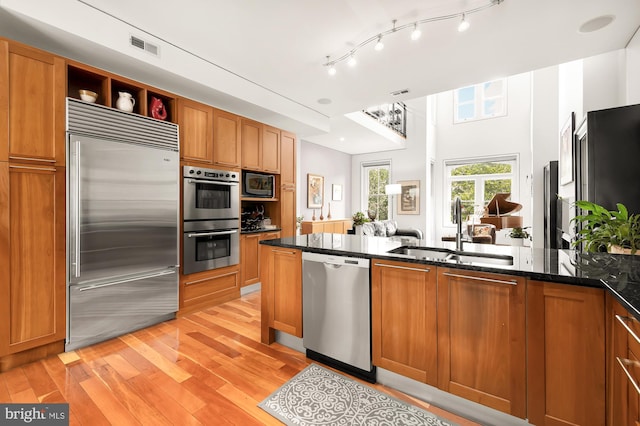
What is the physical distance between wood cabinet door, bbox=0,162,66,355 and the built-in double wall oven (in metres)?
1.08

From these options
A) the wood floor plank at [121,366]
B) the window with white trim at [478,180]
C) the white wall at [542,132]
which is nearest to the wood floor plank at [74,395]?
the wood floor plank at [121,366]

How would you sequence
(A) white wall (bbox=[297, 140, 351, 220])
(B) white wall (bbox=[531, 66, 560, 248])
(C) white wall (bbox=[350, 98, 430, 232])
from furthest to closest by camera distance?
(C) white wall (bbox=[350, 98, 430, 232]) → (A) white wall (bbox=[297, 140, 351, 220]) → (B) white wall (bbox=[531, 66, 560, 248])

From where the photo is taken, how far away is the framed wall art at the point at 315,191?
666 centimetres

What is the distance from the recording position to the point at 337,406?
5.68 ft

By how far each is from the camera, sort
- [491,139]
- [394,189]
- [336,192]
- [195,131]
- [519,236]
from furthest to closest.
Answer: [336,192] → [491,139] → [394,189] → [519,236] → [195,131]

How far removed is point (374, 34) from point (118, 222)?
9.57 ft

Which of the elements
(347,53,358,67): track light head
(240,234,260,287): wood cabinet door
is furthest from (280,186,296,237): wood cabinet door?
(347,53,358,67): track light head

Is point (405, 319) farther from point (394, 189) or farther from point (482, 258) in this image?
point (394, 189)

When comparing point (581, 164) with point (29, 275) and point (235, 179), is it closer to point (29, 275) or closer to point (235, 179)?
point (235, 179)

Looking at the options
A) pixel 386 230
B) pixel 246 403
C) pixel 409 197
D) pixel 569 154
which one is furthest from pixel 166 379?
pixel 409 197

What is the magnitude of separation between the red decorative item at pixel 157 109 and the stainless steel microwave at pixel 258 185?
1.28 meters

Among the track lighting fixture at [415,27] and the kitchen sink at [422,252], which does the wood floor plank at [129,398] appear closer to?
the kitchen sink at [422,252]

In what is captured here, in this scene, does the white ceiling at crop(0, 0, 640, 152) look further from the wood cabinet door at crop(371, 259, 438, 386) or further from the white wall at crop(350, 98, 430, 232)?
the white wall at crop(350, 98, 430, 232)

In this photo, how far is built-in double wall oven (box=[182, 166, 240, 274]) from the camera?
322 centimetres
